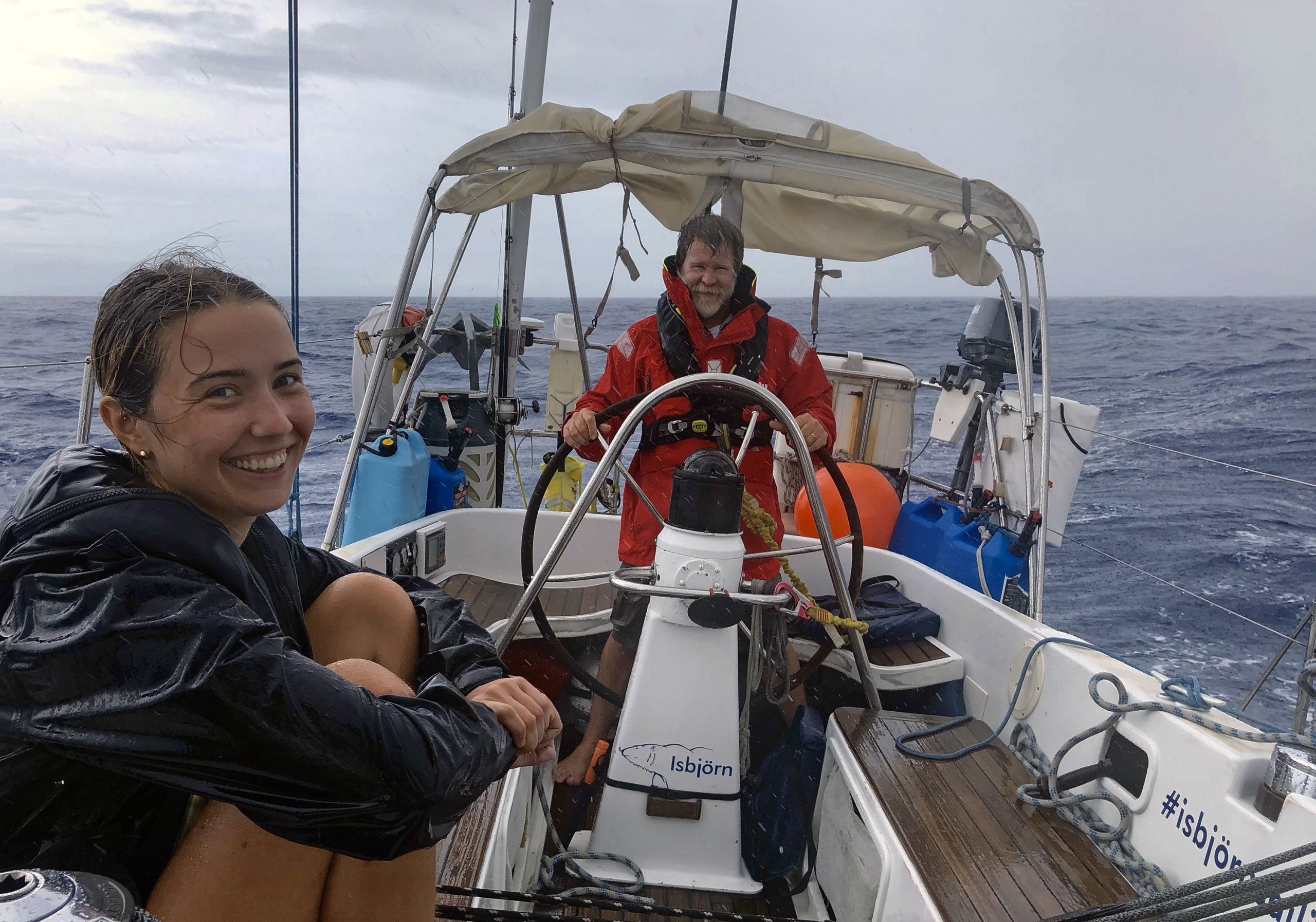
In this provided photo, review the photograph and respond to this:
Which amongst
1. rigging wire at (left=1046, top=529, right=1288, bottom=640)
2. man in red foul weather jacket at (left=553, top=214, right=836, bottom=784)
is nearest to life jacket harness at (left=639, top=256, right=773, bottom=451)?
man in red foul weather jacket at (left=553, top=214, right=836, bottom=784)

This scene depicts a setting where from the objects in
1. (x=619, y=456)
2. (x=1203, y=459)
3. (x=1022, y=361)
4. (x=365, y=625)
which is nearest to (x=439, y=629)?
(x=365, y=625)

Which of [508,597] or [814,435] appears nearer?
[814,435]

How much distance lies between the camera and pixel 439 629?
125 centimetres

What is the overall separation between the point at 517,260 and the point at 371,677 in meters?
3.28

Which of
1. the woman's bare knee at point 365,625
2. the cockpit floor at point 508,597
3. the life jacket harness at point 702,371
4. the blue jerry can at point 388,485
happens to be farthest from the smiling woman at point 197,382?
the blue jerry can at point 388,485

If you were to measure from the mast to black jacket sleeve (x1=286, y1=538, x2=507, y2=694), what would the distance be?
2680mm

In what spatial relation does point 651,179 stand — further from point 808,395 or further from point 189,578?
point 189,578

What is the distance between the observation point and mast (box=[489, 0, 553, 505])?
3.95 metres

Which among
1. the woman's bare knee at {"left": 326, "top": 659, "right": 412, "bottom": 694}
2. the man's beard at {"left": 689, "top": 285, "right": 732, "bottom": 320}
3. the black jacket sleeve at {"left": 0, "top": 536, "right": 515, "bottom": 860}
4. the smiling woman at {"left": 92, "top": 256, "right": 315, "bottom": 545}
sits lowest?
the woman's bare knee at {"left": 326, "top": 659, "right": 412, "bottom": 694}

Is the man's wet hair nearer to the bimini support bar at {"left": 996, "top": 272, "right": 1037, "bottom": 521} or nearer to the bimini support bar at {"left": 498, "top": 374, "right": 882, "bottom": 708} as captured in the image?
the bimini support bar at {"left": 498, "top": 374, "right": 882, "bottom": 708}

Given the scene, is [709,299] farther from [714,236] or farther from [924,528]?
[924,528]

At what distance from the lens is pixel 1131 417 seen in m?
10.6

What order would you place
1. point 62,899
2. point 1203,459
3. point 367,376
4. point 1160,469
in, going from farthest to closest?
point 1160,469 → point 367,376 → point 1203,459 → point 62,899

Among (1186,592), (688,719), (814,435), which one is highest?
(814,435)
